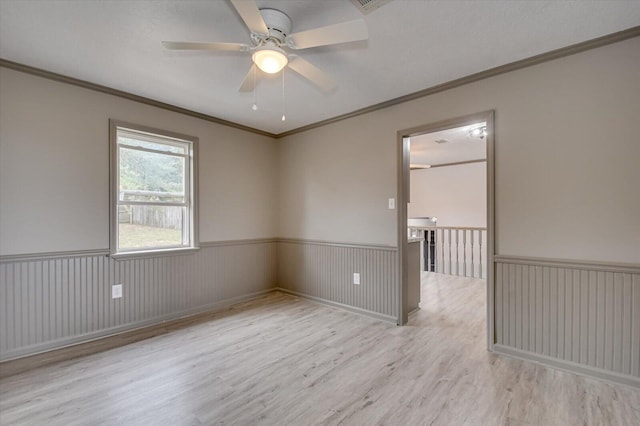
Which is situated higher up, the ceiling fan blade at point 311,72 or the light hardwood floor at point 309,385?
the ceiling fan blade at point 311,72

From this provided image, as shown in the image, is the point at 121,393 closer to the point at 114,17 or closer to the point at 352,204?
the point at 114,17

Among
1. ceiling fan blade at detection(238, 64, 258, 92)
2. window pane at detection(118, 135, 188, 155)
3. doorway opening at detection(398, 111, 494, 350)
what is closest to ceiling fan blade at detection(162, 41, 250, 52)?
ceiling fan blade at detection(238, 64, 258, 92)

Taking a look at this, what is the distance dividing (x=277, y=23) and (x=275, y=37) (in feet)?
0.27

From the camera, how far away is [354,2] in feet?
5.54

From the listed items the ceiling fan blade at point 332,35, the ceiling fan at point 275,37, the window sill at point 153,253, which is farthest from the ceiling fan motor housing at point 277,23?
the window sill at point 153,253

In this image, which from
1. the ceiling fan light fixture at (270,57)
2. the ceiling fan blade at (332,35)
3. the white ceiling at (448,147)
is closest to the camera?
the ceiling fan blade at (332,35)

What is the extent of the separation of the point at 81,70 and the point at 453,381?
13.7ft

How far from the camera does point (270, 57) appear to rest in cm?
199

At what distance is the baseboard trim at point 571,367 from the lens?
2107 mm

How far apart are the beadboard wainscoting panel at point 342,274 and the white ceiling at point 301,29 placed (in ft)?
6.48

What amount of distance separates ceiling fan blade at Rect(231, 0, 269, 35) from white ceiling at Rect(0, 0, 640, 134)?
8.1 inches

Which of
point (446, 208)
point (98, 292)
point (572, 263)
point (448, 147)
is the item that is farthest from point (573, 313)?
point (446, 208)

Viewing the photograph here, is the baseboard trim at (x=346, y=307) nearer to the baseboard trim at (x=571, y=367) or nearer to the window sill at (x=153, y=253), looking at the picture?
the baseboard trim at (x=571, y=367)

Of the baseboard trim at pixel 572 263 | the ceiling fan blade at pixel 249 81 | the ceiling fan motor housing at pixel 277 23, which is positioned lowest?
the baseboard trim at pixel 572 263
